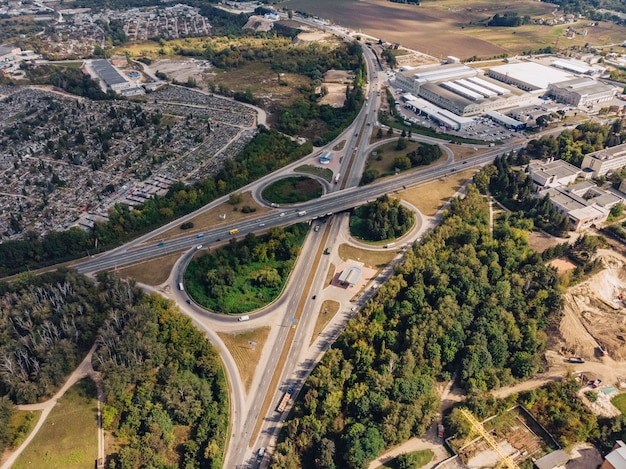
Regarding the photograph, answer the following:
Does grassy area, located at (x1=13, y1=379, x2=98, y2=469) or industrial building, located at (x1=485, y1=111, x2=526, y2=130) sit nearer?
grassy area, located at (x1=13, y1=379, x2=98, y2=469)

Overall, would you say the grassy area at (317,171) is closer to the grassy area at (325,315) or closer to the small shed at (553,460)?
the grassy area at (325,315)

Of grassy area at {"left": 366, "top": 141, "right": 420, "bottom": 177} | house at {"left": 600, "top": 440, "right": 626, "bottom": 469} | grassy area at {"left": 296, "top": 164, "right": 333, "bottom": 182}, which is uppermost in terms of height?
grassy area at {"left": 366, "top": 141, "right": 420, "bottom": 177}

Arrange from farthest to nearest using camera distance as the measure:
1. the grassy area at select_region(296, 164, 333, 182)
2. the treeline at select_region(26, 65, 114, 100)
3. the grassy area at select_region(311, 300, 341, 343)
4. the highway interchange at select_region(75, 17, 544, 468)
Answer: the treeline at select_region(26, 65, 114, 100) < the grassy area at select_region(296, 164, 333, 182) < the grassy area at select_region(311, 300, 341, 343) < the highway interchange at select_region(75, 17, 544, 468)

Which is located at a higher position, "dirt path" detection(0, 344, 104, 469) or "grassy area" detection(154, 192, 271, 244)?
"grassy area" detection(154, 192, 271, 244)

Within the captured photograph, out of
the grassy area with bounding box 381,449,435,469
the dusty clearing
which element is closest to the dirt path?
the grassy area with bounding box 381,449,435,469

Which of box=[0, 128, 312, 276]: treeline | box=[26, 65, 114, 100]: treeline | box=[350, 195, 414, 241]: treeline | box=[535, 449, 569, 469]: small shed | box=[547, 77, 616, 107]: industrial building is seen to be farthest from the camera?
box=[26, 65, 114, 100]: treeline

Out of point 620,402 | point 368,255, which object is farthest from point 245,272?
point 620,402

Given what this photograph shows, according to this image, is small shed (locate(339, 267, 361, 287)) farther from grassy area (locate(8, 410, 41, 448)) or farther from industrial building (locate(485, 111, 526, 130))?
industrial building (locate(485, 111, 526, 130))
